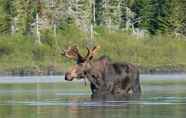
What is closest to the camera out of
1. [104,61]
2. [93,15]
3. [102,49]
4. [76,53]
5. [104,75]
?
[104,75]

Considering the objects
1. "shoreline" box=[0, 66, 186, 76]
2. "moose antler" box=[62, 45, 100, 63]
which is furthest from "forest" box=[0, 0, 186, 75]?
"moose antler" box=[62, 45, 100, 63]

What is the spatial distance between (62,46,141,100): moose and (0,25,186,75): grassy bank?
3956cm

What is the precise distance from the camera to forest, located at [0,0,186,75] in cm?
8288

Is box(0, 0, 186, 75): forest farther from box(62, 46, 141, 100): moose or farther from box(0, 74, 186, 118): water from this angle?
box(0, 74, 186, 118): water

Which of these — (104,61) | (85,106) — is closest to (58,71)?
(104,61)

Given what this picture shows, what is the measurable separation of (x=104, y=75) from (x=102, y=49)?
5083 centimetres

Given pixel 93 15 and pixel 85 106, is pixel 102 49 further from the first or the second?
pixel 85 106

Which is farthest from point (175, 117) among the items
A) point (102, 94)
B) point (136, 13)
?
point (136, 13)

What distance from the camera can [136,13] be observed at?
95625 millimetres

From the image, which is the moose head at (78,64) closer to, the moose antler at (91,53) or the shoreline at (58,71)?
the moose antler at (91,53)

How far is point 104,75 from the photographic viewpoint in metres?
33.8

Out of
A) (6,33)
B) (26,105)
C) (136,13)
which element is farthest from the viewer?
(136,13)

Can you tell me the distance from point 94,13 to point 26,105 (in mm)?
63192

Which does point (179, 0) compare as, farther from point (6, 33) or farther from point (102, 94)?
point (102, 94)
